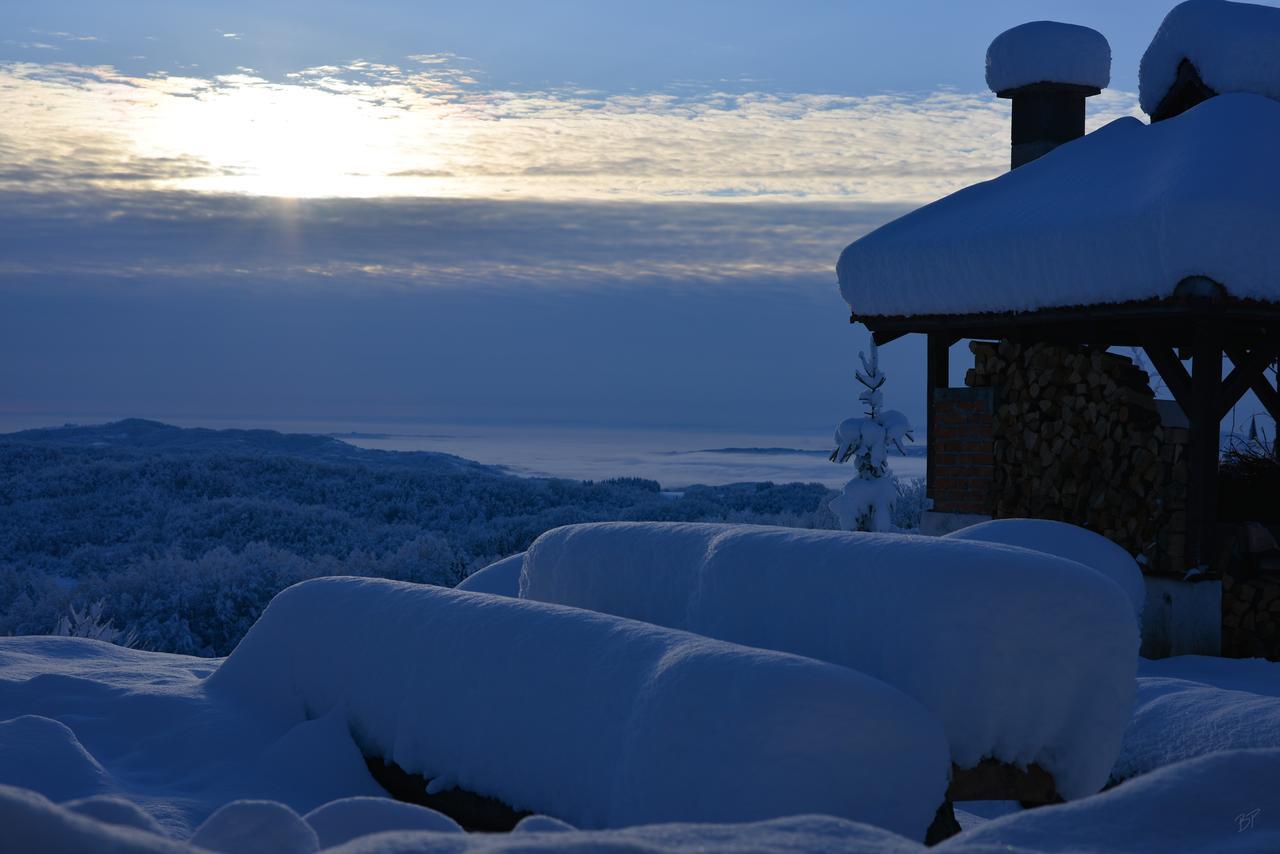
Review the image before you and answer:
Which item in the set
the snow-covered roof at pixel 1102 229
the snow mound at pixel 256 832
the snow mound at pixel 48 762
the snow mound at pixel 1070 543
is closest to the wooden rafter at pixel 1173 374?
the snow-covered roof at pixel 1102 229

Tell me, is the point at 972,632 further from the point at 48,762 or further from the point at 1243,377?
the point at 1243,377

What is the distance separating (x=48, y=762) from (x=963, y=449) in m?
8.65

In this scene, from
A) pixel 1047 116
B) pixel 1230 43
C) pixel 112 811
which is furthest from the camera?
pixel 1047 116

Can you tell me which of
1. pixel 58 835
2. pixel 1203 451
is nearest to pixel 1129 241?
pixel 1203 451

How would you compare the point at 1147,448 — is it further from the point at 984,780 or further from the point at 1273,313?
the point at 984,780

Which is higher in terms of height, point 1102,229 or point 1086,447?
point 1102,229

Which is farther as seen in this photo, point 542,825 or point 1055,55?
point 1055,55

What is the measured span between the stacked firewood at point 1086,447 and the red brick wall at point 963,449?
0.12 metres

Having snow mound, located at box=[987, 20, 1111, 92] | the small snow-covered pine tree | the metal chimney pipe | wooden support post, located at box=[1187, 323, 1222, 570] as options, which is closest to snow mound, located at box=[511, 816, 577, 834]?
wooden support post, located at box=[1187, 323, 1222, 570]

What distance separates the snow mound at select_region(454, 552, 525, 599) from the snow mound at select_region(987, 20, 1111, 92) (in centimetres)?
778

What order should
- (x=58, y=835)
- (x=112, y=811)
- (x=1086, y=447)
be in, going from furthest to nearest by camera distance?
1. (x=1086, y=447)
2. (x=112, y=811)
3. (x=58, y=835)

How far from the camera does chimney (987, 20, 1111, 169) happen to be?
1177 centimetres

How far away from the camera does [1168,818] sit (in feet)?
9.20

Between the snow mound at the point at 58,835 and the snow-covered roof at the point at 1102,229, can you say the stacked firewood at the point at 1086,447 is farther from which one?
the snow mound at the point at 58,835
